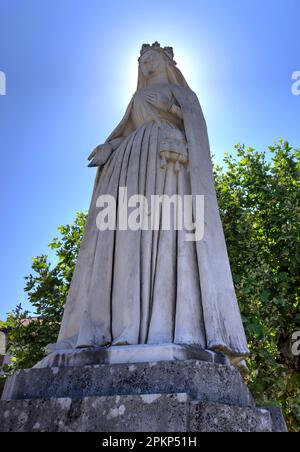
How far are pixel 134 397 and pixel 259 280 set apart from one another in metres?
7.05

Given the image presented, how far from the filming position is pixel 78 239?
37.0ft

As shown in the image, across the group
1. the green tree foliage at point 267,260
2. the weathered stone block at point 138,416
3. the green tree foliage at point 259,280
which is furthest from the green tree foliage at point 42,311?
the weathered stone block at point 138,416

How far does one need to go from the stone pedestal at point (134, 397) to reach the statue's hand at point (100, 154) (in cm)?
245

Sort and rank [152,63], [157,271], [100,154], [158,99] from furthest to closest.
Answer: [152,63], [158,99], [100,154], [157,271]

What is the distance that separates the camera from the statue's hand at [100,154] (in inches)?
209

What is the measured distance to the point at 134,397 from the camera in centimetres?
281

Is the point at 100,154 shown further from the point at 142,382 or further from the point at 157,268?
the point at 142,382

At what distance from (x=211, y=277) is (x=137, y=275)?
0.65m

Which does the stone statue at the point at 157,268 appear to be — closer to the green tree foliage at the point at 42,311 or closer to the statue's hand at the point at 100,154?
the statue's hand at the point at 100,154

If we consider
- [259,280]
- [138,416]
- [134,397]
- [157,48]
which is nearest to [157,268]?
[134,397]

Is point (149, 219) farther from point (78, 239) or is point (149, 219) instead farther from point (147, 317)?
point (78, 239)
